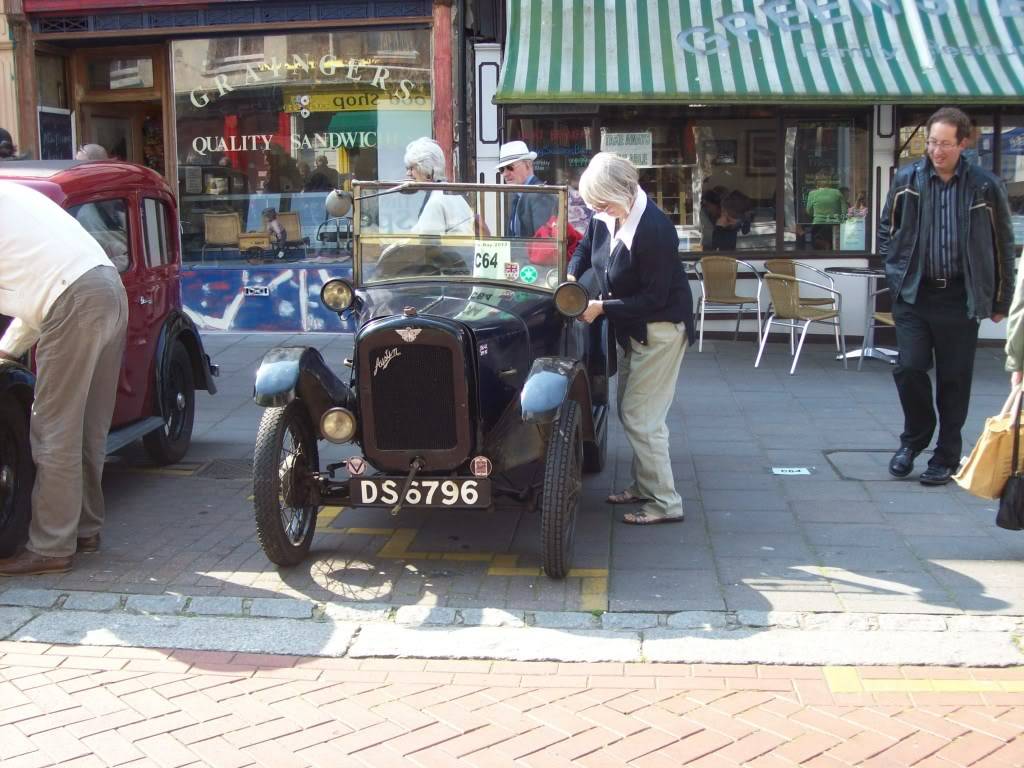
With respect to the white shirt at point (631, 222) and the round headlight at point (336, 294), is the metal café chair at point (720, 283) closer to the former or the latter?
the white shirt at point (631, 222)

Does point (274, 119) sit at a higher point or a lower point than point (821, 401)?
higher

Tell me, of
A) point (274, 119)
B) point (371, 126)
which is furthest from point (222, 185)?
point (371, 126)

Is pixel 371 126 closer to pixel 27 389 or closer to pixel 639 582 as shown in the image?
pixel 27 389

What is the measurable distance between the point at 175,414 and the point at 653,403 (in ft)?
10.4

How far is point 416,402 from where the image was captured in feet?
16.7

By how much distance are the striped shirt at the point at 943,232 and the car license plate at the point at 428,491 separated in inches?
112

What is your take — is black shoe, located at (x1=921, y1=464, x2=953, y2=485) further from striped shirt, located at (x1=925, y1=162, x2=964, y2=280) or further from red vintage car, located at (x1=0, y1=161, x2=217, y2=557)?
red vintage car, located at (x1=0, y1=161, x2=217, y2=557)

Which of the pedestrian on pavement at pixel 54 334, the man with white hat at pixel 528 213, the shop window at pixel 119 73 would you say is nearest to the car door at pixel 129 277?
the pedestrian on pavement at pixel 54 334

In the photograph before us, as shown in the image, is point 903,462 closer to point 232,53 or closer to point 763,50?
point 763,50

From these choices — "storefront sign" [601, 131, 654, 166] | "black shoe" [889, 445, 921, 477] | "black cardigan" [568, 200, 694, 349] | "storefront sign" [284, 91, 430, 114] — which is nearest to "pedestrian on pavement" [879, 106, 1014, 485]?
"black shoe" [889, 445, 921, 477]

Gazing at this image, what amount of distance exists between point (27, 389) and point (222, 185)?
7.02 metres

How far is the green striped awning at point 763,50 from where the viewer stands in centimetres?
1016

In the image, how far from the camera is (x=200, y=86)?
12.0 m

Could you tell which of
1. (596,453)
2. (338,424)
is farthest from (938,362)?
(338,424)
